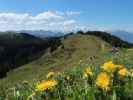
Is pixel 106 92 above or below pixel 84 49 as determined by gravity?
above

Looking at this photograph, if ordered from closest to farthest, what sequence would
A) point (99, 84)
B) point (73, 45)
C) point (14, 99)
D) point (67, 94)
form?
point (99, 84) → point (67, 94) → point (14, 99) → point (73, 45)

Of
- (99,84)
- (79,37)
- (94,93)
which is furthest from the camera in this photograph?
(79,37)

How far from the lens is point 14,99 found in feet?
20.9

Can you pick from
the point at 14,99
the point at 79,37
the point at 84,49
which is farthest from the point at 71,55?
the point at 14,99

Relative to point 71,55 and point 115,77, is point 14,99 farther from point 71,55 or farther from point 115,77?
point 71,55

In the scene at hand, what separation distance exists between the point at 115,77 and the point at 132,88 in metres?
0.22

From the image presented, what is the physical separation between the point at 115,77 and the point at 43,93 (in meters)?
0.83

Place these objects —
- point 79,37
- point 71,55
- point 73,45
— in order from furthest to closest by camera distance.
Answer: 1. point 79,37
2. point 73,45
3. point 71,55

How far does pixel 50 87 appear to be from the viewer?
163 inches

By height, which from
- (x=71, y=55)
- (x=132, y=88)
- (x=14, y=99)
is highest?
(x=132, y=88)

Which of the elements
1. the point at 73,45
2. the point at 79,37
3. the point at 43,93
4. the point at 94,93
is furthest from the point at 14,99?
the point at 79,37

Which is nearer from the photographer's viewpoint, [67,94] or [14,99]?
[67,94]

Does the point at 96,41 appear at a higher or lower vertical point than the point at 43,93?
lower

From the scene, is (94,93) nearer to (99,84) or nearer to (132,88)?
(99,84)
